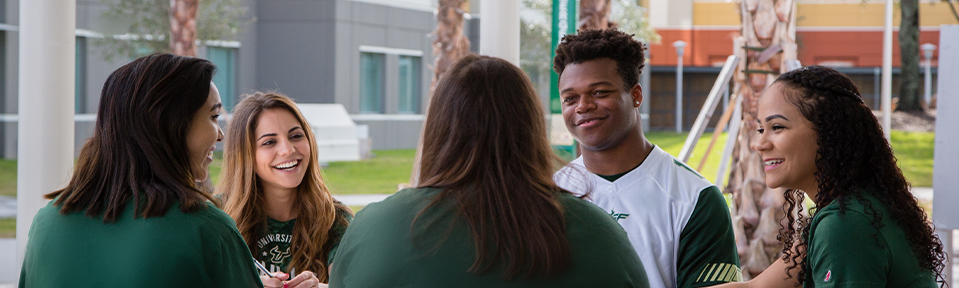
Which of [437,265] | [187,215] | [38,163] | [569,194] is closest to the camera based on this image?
[437,265]

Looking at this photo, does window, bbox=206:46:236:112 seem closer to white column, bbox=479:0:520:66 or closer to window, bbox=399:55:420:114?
window, bbox=399:55:420:114

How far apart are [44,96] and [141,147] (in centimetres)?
231

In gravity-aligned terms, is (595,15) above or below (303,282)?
above

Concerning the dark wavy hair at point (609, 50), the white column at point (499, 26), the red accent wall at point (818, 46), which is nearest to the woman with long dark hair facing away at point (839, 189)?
the dark wavy hair at point (609, 50)

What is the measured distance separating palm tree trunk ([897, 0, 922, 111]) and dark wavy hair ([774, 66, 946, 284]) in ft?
65.8

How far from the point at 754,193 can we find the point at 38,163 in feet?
15.0

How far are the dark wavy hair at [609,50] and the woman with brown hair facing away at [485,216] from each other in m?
0.96

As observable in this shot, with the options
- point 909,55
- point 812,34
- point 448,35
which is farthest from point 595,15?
point 812,34

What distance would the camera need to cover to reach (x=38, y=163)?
3865 mm

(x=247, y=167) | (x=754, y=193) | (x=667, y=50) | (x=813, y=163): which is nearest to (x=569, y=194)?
(x=813, y=163)

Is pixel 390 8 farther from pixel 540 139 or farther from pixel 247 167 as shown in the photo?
pixel 540 139

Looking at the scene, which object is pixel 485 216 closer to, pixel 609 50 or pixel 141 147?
pixel 141 147

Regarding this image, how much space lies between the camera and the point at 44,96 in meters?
3.81

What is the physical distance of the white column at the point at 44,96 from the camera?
3799mm
